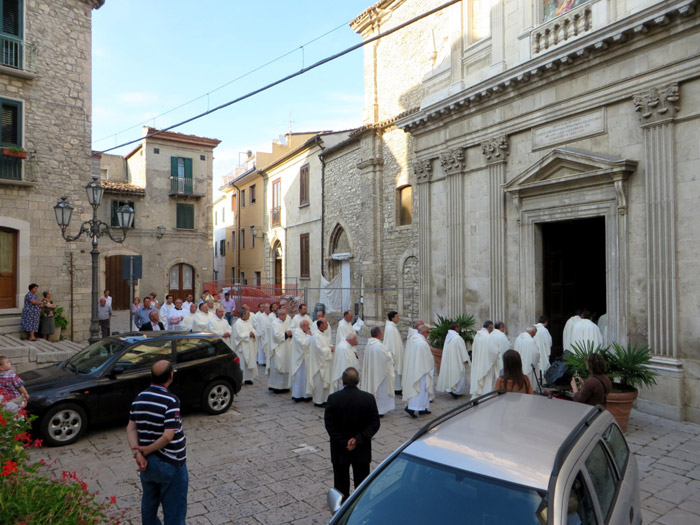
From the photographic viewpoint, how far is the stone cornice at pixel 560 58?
882cm

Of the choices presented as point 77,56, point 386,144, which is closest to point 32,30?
point 77,56

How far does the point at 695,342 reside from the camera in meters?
8.67

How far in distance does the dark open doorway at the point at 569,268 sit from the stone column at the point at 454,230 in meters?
2.32

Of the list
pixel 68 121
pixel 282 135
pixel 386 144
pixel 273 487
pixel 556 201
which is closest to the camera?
pixel 273 487

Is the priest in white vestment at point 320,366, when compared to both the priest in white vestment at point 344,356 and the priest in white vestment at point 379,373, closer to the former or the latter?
the priest in white vestment at point 344,356

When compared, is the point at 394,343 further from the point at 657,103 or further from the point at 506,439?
the point at 506,439

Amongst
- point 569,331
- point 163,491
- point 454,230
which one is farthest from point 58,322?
point 569,331

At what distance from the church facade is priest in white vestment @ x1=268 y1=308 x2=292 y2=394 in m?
5.11

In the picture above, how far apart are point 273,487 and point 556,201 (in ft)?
29.0

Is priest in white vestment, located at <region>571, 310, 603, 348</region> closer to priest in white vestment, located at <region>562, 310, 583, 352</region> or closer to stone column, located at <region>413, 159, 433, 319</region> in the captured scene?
priest in white vestment, located at <region>562, 310, 583, 352</region>

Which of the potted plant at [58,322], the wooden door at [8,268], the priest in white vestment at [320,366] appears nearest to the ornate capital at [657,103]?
the priest in white vestment at [320,366]

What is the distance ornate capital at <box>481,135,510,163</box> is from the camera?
12.4 m

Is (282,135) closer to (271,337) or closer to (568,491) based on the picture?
(271,337)

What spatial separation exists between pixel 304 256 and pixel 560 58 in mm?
19428
